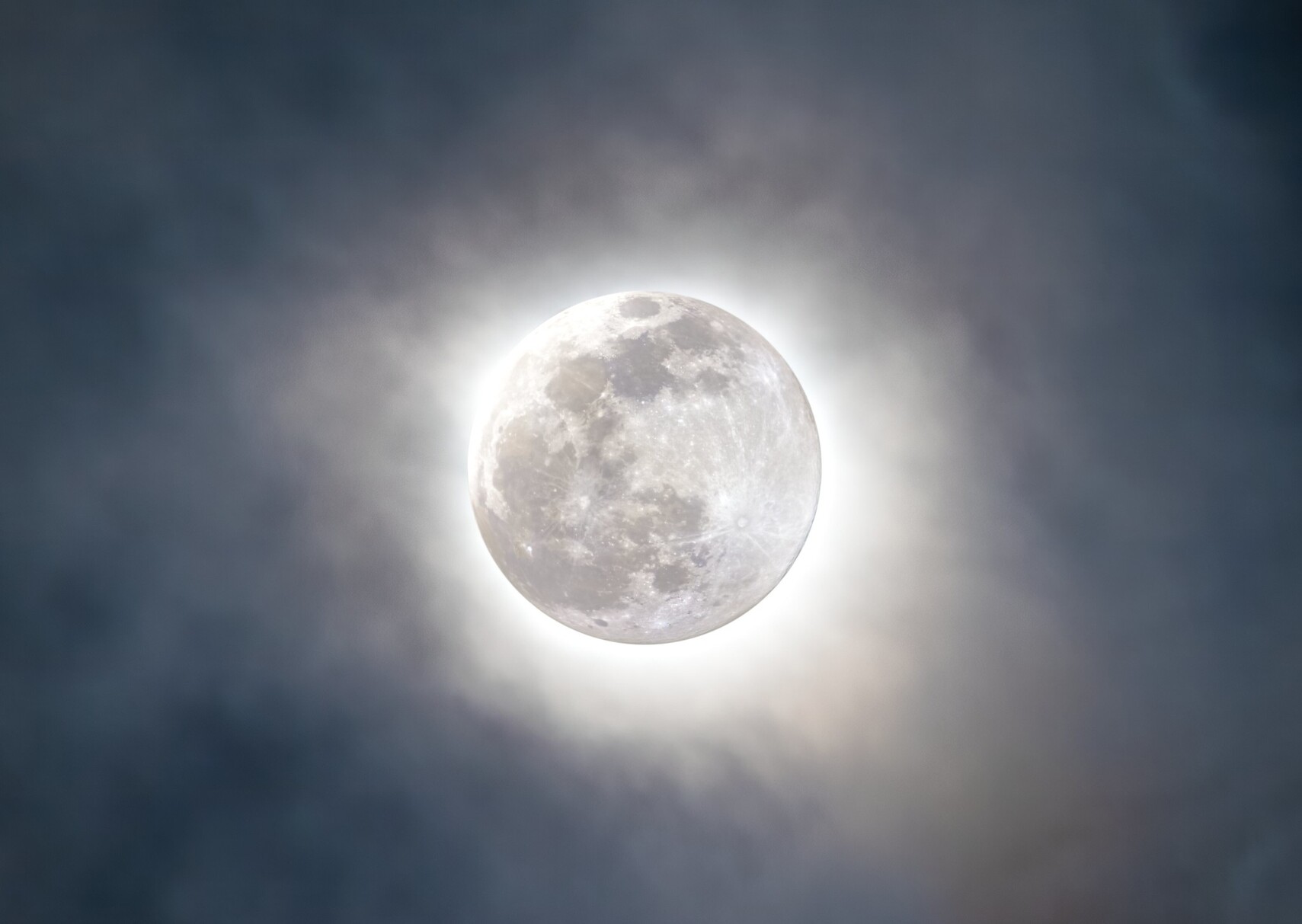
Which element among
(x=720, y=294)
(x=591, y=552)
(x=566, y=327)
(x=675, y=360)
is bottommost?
(x=591, y=552)

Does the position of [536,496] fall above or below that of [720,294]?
below

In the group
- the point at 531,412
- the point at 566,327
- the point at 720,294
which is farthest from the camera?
the point at 720,294

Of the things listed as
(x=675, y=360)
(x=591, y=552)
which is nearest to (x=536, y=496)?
(x=591, y=552)

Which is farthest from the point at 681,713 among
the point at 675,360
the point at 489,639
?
the point at 675,360

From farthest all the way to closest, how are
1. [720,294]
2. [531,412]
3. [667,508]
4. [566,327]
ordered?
[720,294], [566,327], [531,412], [667,508]

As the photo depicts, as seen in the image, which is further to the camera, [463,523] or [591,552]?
[463,523]

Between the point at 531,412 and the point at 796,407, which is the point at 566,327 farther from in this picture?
the point at 796,407
